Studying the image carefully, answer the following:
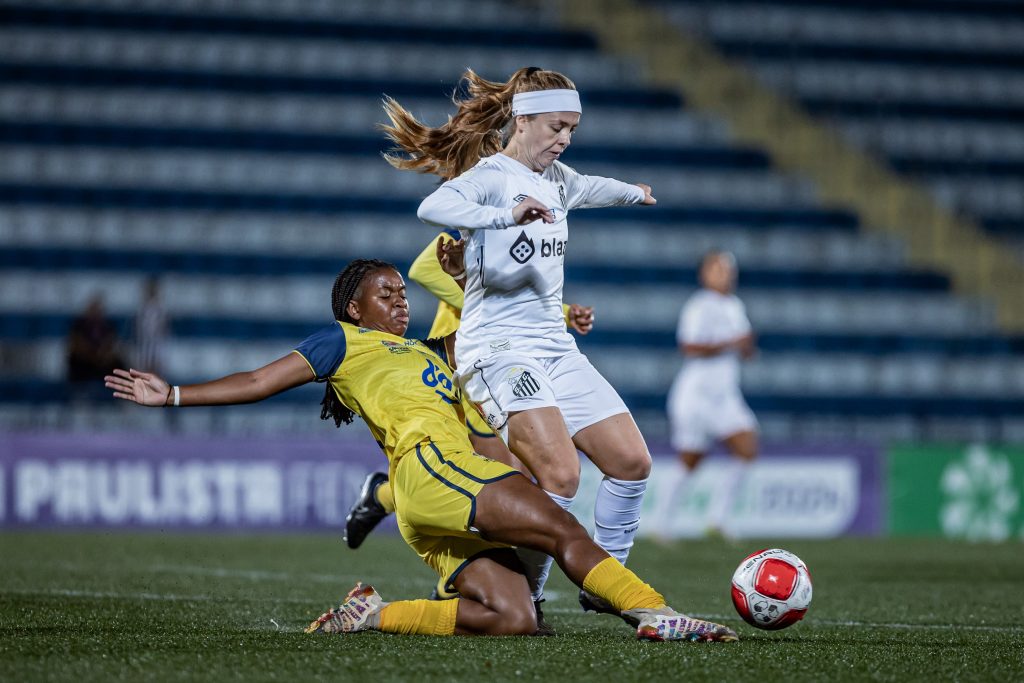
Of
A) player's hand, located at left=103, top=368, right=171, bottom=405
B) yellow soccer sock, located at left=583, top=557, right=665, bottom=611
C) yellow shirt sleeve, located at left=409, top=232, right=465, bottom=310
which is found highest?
yellow shirt sleeve, located at left=409, top=232, right=465, bottom=310

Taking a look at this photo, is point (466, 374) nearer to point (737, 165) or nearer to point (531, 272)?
point (531, 272)

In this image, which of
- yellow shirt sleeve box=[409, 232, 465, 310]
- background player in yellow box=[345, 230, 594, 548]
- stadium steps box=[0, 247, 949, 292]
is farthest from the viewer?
stadium steps box=[0, 247, 949, 292]

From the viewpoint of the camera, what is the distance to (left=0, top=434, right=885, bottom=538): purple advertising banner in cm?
1132

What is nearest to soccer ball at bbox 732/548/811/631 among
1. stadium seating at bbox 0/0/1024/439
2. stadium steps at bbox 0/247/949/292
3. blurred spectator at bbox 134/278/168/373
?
stadium seating at bbox 0/0/1024/439

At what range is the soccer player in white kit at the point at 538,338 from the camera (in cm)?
466

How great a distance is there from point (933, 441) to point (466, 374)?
350 inches

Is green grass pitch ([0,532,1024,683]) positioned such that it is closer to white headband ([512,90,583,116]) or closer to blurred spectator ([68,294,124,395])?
white headband ([512,90,583,116])

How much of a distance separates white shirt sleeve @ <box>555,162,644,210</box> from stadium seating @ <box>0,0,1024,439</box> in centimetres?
781

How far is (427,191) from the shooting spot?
54.1 ft

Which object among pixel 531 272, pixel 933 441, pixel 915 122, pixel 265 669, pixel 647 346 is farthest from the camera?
pixel 915 122

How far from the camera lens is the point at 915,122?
18.1 meters

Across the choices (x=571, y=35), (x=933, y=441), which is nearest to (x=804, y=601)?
(x=933, y=441)

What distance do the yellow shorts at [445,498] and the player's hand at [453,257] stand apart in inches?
29.6

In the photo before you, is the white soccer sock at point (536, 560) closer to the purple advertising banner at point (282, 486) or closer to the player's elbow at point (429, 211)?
the player's elbow at point (429, 211)
